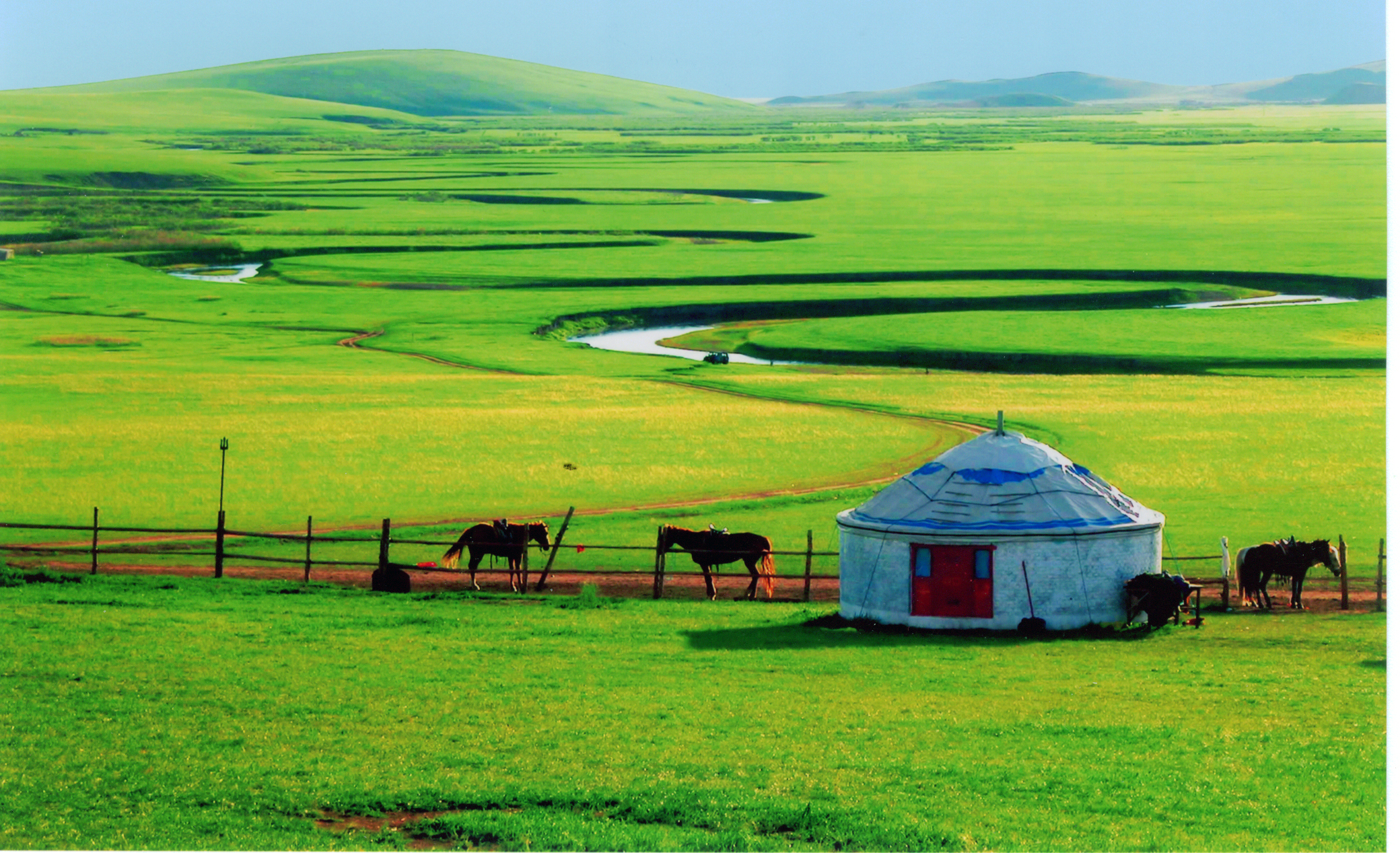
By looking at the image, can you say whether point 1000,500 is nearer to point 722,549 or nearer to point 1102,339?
point 722,549

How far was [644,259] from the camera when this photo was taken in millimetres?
102312

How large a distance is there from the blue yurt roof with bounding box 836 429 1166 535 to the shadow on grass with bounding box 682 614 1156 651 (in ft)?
5.08

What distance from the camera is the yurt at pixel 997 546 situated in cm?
2483

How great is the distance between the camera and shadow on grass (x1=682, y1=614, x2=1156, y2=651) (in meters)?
24.3

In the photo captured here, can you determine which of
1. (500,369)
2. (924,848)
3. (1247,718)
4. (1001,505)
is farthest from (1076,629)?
(500,369)

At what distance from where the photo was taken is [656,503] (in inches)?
1531

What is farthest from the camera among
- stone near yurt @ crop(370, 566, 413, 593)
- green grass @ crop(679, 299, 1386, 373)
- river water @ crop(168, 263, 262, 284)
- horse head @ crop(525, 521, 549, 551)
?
river water @ crop(168, 263, 262, 284)

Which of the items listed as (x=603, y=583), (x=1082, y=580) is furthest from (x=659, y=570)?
(x=1082, y=580)

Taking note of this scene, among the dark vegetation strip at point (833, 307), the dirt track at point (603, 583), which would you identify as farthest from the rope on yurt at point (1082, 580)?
the dark vegetation strip at point (833, 307)

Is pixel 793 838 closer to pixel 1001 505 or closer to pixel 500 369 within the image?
pixel 1001 505

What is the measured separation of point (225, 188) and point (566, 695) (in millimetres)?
155120

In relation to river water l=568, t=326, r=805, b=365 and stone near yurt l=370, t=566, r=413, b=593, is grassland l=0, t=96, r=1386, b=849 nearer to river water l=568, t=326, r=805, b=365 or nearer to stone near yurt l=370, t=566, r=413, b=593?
stone near yurt l=370, t=566, r=413, b=593

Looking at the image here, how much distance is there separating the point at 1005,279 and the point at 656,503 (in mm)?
57563

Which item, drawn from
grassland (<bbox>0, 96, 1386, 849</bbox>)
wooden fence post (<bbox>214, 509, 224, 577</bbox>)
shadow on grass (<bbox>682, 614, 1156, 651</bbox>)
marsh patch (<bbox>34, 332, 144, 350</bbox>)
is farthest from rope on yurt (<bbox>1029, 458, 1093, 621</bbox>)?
marsh patch (<bbox>34, 332, 144, 350</bbox>)
